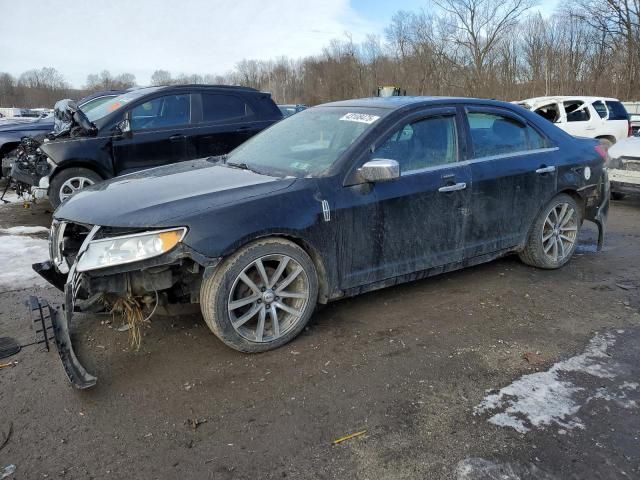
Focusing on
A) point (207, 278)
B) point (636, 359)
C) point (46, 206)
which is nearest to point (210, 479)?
point (207, 278)

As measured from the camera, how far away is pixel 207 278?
3.20 metres

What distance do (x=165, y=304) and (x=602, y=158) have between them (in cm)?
443

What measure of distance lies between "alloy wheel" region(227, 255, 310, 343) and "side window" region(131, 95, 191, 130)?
465 centimetres

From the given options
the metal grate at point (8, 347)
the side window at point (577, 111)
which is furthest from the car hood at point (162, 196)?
the side window at point (577, 111)

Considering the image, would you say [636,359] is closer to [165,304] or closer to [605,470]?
[605,470]

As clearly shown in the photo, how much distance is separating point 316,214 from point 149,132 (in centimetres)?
458

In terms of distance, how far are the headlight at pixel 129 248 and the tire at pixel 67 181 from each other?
4.24 metres

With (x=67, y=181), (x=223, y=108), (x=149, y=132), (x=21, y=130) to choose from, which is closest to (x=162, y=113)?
(x=149, y=132)

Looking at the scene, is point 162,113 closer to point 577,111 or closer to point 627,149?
point 627,149

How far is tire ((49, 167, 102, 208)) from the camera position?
6.82m

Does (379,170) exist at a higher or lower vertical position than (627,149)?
higher

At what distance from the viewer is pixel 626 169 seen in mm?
8203

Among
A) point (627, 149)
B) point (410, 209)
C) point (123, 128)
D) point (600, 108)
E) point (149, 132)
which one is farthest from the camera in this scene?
point (600, 108)

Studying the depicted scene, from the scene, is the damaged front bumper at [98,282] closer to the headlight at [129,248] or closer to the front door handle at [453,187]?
the headlight at [129,248]
